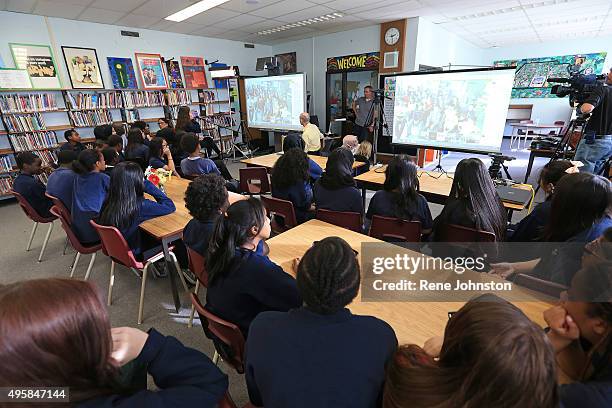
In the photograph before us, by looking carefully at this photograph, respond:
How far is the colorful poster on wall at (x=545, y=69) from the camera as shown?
29.2ft

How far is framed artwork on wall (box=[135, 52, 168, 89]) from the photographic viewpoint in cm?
659

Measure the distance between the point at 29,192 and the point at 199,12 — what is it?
13.2 ft

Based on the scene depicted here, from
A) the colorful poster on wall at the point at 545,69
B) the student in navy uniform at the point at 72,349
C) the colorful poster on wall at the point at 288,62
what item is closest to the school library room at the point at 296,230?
the student in navy uniform at the point at 72,349

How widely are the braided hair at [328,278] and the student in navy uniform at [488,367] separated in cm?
26

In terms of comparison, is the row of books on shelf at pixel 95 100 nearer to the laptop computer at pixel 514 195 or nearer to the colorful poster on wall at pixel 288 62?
the colorful poster on wall at pixel 288 62

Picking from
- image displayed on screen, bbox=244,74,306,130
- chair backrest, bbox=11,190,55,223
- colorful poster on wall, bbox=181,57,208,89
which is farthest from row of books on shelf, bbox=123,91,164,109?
chair backrest, bbox=11,190,55,223

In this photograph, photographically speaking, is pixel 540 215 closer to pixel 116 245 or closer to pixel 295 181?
pixel 295 181

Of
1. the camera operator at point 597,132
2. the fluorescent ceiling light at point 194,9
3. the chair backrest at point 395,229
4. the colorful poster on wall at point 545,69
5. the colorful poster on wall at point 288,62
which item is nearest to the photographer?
the chair backrest at point 395,229

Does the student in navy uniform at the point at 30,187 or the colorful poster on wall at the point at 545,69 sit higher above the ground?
the colorful poster on wall at the point at 545,69

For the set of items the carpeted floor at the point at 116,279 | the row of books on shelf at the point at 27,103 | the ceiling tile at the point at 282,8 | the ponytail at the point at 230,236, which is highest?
the ceiling tile at the point at 282,8

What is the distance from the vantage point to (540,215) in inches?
72.9

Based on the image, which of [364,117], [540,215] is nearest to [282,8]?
[364,117]

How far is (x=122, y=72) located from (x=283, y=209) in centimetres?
585

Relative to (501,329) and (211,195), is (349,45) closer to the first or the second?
(211,195)
